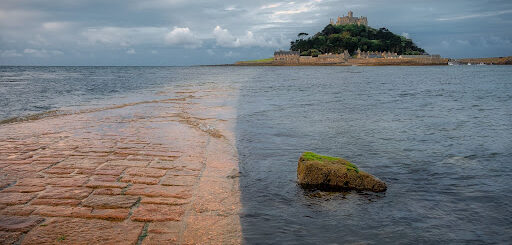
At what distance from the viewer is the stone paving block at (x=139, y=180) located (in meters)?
6.33

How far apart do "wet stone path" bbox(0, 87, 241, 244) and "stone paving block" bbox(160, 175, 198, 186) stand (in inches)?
0.7

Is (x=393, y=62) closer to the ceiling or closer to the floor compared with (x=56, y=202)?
closer to the ceiling

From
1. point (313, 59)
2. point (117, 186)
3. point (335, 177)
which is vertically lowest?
point (335, 177)

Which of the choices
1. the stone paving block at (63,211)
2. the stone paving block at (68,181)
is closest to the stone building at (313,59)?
the stone paving block at (68,181)

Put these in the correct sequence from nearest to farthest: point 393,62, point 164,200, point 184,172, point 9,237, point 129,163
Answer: point 9,237
point 164,200
point 184,172
point 129,163
point 393,62

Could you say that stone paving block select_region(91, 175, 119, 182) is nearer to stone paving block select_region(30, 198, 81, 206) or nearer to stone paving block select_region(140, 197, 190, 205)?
stone paving block select_region(30, 198, 81, 206)

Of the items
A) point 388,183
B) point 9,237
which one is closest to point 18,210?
point 9,237

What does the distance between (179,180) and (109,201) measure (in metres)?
1.45

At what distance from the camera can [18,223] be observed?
4609 mm

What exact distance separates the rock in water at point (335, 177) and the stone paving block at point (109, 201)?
9.93 ft

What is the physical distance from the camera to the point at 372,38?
194 m

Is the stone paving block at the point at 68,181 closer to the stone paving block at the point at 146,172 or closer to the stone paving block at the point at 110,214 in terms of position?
the stone paving block at the point at 146,172

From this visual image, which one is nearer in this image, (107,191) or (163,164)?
(107,191)

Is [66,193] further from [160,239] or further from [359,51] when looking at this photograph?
[359,51]
